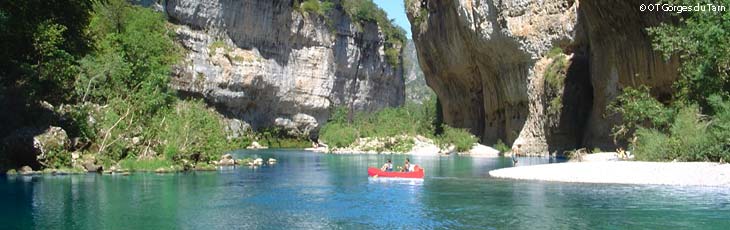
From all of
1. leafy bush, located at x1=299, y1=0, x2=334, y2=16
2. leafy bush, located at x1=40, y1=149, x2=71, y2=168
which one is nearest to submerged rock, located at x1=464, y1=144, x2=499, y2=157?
leafy bush, located at x1=299, y1=0, x2=334, y2=16

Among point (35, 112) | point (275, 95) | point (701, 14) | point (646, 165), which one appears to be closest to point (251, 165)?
Result: point (35, 112)

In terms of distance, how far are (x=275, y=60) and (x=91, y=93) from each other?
56132 mm

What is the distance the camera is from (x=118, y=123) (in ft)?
123

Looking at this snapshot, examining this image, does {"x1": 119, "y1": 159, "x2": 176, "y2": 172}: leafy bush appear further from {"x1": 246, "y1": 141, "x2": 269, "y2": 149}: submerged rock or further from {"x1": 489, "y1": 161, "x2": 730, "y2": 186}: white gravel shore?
{"x1": 246, "y1": 141, "x2": 269, "y2": 149}: submerged rock

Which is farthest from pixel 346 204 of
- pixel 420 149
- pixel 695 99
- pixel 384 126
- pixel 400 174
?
pixel 384 126

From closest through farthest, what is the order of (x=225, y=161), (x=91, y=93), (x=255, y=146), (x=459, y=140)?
(x=91, y=93)
(x=225, y=161)
(x=459, y=140)
(x=255, y=146)

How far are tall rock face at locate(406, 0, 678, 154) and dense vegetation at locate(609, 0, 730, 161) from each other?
162 inches

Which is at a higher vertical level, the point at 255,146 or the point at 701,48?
the point at 701,48

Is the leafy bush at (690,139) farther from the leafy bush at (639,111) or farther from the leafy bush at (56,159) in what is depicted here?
the leafy bush at (56,159)

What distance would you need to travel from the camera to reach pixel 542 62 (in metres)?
58.1

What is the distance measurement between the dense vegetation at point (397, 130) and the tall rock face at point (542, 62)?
3.90m

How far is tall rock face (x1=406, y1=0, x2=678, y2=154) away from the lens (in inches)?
1789

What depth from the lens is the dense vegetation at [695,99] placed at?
105ft

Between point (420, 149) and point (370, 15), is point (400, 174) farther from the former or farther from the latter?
point (370, 15)
